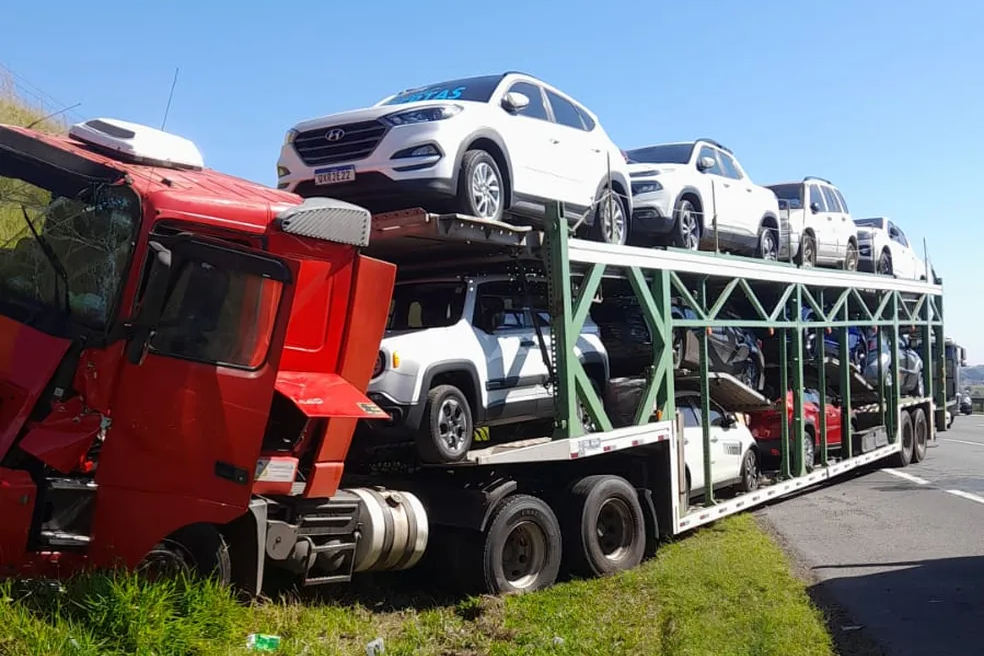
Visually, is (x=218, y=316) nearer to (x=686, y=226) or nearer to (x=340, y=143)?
(x=340, y=143)

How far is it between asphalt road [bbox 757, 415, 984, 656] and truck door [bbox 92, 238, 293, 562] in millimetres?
4228

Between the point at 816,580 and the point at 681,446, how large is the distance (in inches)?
83.2

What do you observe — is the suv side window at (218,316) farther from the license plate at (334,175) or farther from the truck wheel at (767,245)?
the truck wheel at (767,245)

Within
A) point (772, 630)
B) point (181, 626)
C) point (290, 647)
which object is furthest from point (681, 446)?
point (181, 626)

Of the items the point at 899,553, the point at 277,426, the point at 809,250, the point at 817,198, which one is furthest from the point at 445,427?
the point at 817,198

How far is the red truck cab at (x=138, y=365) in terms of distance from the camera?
4.99m

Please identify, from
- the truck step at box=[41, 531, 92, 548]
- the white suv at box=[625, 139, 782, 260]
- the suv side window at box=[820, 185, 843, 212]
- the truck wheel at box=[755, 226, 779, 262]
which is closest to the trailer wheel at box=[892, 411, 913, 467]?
the suv side window at box=[820, 185, 843, 212]

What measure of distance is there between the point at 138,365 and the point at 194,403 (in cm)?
36

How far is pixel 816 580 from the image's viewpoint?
7988mm

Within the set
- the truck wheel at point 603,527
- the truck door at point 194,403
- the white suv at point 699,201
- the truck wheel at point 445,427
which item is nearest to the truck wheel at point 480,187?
the truck wheel at point 445,427

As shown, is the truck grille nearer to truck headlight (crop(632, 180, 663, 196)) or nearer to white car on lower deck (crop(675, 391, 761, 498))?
white car on lower deck (crop(675, 391, 761, 498))

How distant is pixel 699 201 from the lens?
41.1 feet

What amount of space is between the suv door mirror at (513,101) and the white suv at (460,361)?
5.46 feet

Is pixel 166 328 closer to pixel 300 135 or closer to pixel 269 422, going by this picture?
pixel 269 422
